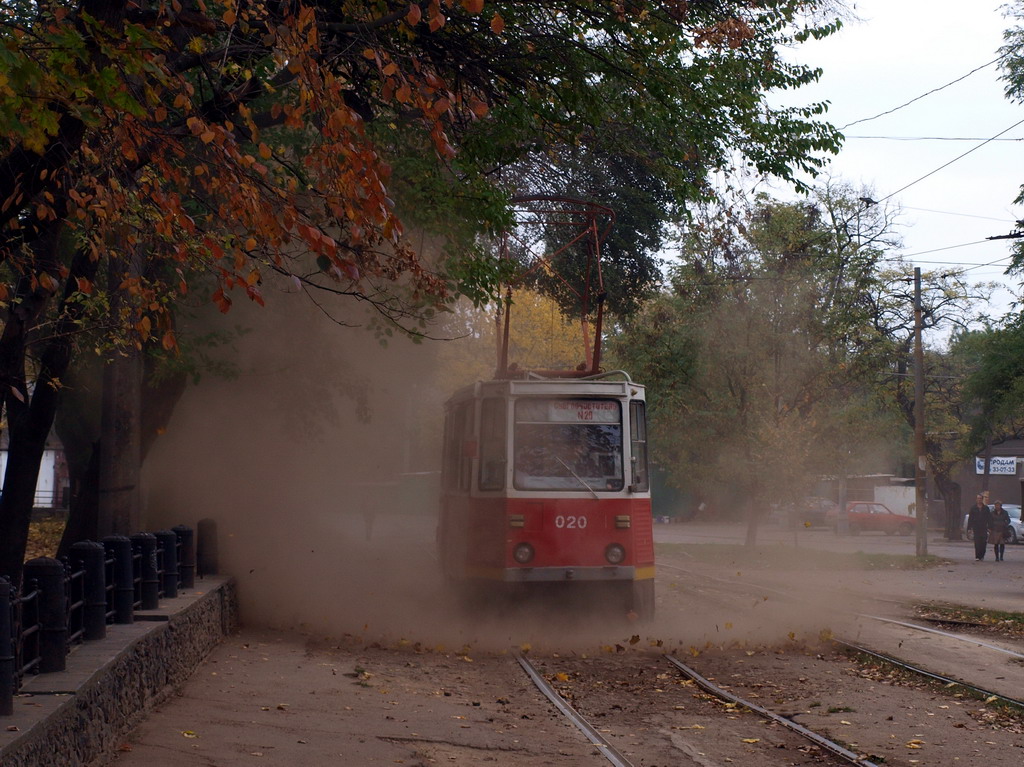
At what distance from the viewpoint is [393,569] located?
2416cm

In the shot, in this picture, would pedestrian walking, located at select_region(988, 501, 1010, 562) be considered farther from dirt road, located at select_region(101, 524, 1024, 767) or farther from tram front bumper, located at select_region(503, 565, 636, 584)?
tram front bumper, located at select_region(503, 565, 636, 584)

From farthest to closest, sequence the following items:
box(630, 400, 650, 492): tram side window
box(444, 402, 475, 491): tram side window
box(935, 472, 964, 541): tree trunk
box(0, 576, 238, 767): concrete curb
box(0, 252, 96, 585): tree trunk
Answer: box(935, 472, 964, 541): tree trunk < box(444, 402, 475, 491): tram side window < box(0, 252, 96, 585): tree trunk < box(630, 400, 650, 492): tram side window < box(0, 576, 238, 767): concrete curb

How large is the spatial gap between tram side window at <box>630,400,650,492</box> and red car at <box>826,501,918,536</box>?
3858cm

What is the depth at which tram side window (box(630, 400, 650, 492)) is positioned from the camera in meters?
A: 13.7

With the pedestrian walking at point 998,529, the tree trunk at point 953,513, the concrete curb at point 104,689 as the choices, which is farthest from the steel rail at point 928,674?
the tree trunk at point 953,513

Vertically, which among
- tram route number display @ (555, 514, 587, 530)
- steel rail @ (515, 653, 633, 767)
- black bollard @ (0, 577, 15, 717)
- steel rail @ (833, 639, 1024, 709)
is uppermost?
tram route number display @ (555, 514, 587, 530)

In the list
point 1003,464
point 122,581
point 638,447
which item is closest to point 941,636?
point 638,447

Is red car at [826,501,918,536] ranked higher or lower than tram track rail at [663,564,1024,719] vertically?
higher

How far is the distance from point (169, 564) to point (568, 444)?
15.0ft

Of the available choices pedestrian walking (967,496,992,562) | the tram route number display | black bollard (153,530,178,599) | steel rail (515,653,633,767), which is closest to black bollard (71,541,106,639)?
black bollard (153,530,178,599)

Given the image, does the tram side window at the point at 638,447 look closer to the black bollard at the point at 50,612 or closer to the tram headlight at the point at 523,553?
the tram headlight at the point at 523,553

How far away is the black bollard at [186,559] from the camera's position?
12.6 meters

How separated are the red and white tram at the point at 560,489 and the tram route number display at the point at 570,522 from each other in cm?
1

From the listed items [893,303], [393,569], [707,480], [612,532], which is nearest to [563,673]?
[612,532]
